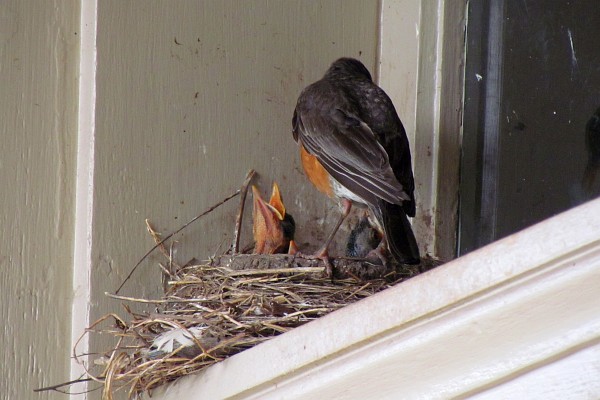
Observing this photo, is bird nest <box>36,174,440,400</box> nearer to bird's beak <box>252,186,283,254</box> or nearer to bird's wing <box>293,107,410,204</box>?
bird's beak <box>252,186,283,254</box>

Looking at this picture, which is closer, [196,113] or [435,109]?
[196,113]

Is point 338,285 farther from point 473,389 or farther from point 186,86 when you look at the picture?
point 473,389

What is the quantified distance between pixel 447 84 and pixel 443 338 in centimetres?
144

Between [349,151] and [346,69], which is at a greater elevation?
[346,69]

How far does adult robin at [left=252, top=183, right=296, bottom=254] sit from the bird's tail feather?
0.82 feet

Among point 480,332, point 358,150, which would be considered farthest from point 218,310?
point 480,332

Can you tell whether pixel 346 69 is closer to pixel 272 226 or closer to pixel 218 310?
pixel 272 226

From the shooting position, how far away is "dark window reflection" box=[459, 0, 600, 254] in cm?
230

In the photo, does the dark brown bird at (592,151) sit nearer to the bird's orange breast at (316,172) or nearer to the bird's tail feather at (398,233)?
the bird's tail feather at (398,233)

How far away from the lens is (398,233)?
2031mm

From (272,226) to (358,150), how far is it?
266mm

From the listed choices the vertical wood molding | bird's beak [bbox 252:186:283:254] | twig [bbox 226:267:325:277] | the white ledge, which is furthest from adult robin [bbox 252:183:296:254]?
the white ledge

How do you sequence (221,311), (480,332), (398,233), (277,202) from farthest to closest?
(277,202) → (398,233) → (221,311) → (480,332)

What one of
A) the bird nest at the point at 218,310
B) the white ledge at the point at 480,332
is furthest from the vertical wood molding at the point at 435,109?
the white ledge at the point at 480,332
